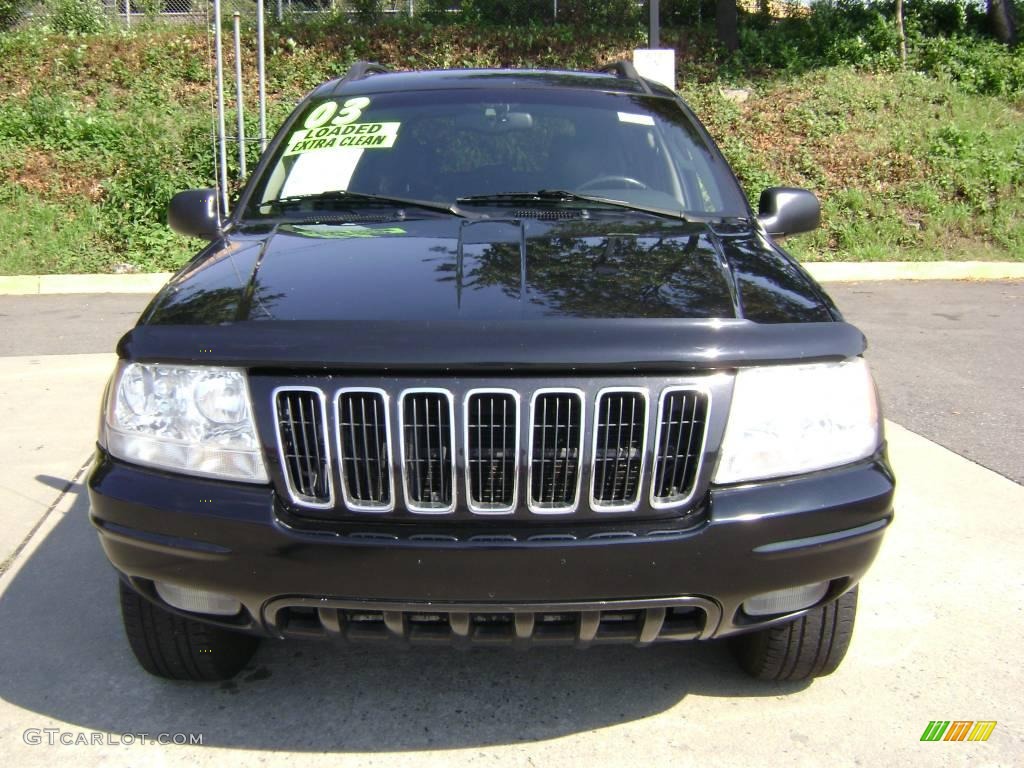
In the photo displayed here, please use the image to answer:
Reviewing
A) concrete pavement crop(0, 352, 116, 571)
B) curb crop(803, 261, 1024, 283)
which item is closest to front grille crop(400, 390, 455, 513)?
concrete pavement crop(0, 352, 116, 571)

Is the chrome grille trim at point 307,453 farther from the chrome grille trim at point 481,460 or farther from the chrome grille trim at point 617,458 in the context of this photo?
the chrome grille trim at point 617,458

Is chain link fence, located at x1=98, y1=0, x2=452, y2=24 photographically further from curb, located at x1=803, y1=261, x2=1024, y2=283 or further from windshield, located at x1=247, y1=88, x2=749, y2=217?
windshield, located at x1=247, y1=88, x2=749, y2=217

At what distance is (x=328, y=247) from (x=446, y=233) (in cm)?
35

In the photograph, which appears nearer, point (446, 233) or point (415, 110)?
point (446, 233)

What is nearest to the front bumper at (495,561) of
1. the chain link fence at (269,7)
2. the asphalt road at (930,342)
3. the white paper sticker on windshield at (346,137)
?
the white paper sticker on windshield at (346,137)

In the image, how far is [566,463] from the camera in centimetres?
219

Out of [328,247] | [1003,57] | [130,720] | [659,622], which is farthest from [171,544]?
[1003,57]

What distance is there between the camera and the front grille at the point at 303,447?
2.20m

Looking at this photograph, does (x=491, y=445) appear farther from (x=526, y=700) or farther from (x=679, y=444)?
(x=526, y=700)

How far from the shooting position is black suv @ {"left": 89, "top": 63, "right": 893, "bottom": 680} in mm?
2168

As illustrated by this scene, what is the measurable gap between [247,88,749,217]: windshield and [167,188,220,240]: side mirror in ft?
0.55

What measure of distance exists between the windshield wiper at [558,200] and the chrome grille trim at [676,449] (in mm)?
1142

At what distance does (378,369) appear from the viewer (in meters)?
2.18

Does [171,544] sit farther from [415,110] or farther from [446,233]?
[415,110]
